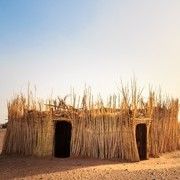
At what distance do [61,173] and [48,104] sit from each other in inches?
181

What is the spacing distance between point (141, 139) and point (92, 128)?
207cm

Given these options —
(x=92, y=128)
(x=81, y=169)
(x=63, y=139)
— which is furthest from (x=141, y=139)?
(x=81, y=169)

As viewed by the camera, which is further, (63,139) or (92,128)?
(63,139)

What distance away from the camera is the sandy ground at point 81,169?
36.3 ft

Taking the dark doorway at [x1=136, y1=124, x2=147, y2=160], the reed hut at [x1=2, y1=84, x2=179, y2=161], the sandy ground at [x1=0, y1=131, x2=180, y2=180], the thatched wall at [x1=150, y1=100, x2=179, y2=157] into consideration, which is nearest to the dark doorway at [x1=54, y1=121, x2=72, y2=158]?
the reed hut at [x1=2, y1=84, x2=179, y2=161]

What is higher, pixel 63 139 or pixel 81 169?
pixel 63 139

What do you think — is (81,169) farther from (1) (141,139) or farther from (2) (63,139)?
(2) (63,139)

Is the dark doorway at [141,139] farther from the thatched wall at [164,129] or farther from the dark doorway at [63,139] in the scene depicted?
the dark doorway at [63,139]

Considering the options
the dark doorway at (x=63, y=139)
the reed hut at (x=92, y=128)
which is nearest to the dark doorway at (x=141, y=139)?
the reed hut at (x=92, y=128)

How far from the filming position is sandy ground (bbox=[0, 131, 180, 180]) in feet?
36.3

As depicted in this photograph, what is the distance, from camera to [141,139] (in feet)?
53.3

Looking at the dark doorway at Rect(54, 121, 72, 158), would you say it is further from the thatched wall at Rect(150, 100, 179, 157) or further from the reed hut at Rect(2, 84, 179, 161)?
the thatched wall at Rect(150, 100, 179, 157)

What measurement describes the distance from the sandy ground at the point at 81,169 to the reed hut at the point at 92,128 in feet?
2.04

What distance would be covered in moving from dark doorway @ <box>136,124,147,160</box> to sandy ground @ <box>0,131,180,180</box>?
442mm
